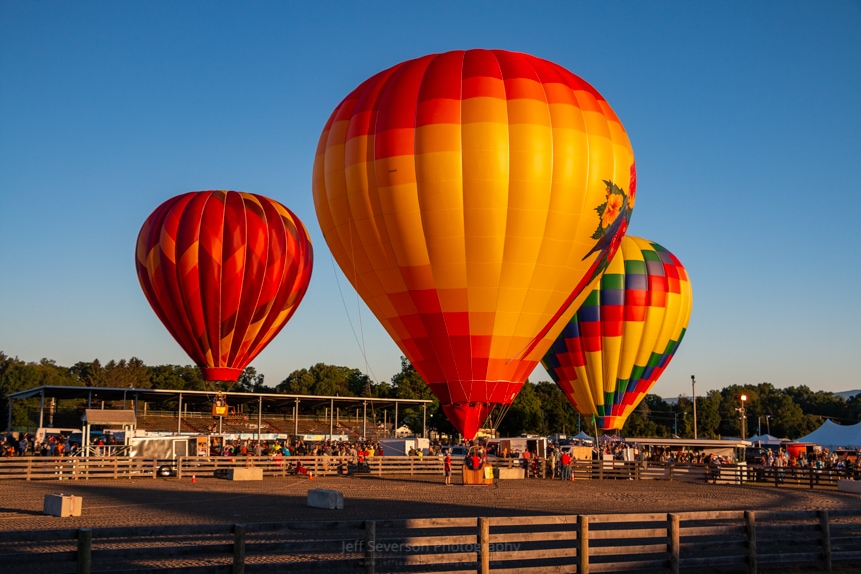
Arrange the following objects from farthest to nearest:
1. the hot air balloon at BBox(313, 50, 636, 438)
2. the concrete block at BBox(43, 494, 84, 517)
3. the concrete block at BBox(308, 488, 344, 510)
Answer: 1. the hot air balloon at BBox(313, 50, 636, 438)
2. the concrete block at BBox(308, 488, 344, 510)
3. the concrete block at BBox(43, 494, 84, 517)

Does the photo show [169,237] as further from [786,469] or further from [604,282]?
[786,469]

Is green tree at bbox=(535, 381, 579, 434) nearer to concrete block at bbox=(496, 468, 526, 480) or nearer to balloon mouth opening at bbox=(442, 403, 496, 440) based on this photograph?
concrete block at bbox=(496, 468, 526, 480)

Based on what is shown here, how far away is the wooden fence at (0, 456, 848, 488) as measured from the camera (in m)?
35.9

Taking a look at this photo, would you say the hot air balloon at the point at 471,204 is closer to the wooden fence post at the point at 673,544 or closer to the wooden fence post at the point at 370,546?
the wooden fence post at the point at 673,544

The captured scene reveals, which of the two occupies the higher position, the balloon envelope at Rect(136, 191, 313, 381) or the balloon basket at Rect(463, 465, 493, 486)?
the balloon envelope at Rect(136, 191, 313, 381)

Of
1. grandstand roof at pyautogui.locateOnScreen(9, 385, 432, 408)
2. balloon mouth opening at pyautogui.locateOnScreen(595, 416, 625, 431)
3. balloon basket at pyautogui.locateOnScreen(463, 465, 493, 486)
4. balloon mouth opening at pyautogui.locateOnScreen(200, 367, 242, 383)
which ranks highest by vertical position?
balloon mouth opening at pyautogui.locateOnScreen(200, 367, 242, 383)

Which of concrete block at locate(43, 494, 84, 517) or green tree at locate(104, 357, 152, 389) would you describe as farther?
green tree at locate(104, 357, 152, 389)

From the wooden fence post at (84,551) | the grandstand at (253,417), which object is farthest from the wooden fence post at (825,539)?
the grandstand at (253,417)

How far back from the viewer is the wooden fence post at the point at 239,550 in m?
10.5

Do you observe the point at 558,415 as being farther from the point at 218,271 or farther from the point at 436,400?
the point at 218,271

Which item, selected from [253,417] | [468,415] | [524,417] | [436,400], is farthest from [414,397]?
[468,415]

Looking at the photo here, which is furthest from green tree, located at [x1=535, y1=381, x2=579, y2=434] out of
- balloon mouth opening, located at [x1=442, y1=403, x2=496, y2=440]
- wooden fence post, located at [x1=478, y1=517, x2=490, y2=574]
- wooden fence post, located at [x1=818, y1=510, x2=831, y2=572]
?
wooden fence post, located at [x1=478, y1=517, x2=490, y2=574]

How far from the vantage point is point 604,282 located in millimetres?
47562

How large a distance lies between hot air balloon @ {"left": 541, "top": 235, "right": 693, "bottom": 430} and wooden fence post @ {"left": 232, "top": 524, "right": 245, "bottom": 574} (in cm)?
3717
